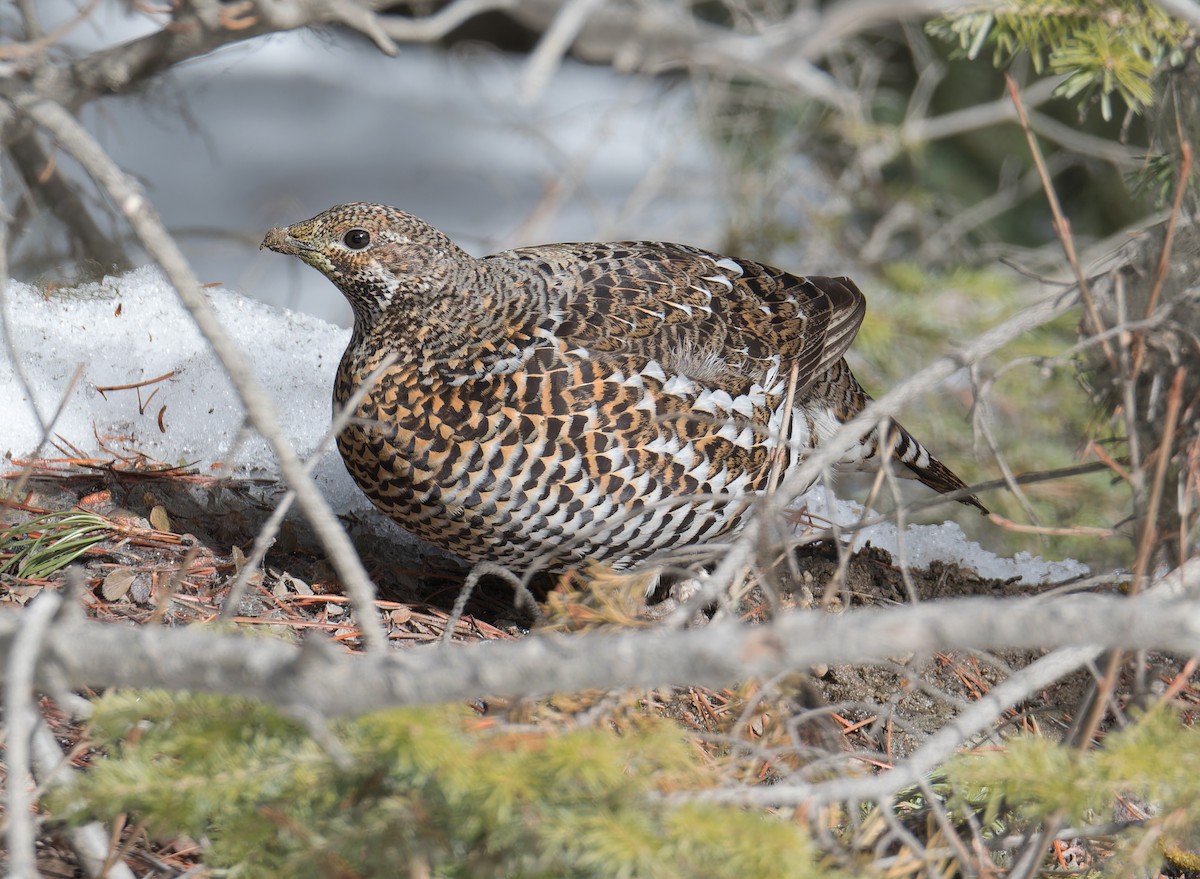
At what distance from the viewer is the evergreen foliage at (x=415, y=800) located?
1.22 meters

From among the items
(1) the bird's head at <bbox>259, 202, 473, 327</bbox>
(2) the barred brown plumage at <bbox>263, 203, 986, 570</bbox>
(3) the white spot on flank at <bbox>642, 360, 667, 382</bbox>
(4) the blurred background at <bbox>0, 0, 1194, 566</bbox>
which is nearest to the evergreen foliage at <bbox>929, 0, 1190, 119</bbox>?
(4) the blurred background at <bbox>0, 0, 1194, 566</bbox>

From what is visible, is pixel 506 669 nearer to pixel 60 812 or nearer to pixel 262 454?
pixel 60 812

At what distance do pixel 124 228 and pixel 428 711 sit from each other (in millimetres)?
2913

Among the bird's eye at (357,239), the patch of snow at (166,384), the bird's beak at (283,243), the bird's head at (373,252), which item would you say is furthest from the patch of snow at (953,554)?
the bird's beak at (283,243)

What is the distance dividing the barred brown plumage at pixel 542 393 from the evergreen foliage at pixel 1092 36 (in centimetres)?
90

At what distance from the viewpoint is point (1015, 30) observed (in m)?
2.61

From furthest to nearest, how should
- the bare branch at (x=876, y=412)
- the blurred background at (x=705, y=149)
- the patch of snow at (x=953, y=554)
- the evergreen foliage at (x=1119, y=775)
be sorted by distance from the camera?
the patch of snow at (x=953, y=554) → the blurred background at (x=705, y=149) → the bare branch at (x=876, y=412) → the evergreen foliage at (x=1119, y=775)

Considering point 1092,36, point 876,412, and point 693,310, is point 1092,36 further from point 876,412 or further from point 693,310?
point 876,412

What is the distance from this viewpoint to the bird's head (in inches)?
99.6

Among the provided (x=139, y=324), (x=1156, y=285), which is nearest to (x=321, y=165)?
(x=139, y=324)

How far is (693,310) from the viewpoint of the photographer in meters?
2.77

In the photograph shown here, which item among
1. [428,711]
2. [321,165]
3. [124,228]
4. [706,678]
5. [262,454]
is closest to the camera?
[706,678]

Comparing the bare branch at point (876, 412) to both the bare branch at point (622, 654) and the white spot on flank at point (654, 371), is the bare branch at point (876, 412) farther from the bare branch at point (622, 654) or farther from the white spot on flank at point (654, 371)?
the white spot on flank at point (654, 371)

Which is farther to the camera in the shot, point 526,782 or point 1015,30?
point 1015,30
